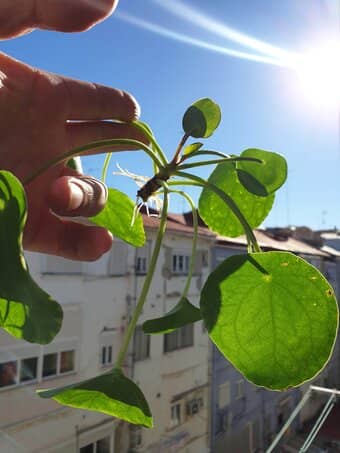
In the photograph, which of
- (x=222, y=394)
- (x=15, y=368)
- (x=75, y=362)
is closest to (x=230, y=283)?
(x=15, y=368)

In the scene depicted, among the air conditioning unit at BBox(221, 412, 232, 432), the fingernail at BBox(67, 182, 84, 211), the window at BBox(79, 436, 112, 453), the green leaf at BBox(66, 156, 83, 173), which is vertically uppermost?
the green leaf at BBox(66, 156, 83, 173)

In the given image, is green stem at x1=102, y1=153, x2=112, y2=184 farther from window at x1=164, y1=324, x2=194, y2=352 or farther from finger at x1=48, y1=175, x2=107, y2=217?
window at x1=164, y1=324, x2=194, y2=352

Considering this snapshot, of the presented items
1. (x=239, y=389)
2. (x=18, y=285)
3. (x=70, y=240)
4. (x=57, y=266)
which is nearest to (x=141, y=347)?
(x=57, y=266)

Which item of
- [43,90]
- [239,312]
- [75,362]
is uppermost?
[43,90]

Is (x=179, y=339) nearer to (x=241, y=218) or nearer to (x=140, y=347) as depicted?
(x=140, y=347)

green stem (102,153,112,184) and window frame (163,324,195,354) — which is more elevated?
green stem (102,153,112,184)

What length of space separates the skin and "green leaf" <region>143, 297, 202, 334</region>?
0.07 m

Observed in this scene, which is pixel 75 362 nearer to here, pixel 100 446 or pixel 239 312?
pixel 100 446

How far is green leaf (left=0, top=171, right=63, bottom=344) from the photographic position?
0.15 m

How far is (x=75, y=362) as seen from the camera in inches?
121

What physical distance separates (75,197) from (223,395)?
4.47 meters

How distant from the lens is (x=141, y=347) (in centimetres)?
355

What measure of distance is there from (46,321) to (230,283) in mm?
71

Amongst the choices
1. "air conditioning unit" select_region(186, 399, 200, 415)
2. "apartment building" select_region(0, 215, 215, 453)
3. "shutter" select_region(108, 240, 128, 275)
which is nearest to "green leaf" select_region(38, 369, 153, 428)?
"apartment building" select_region(0, 215, 215, 453)
